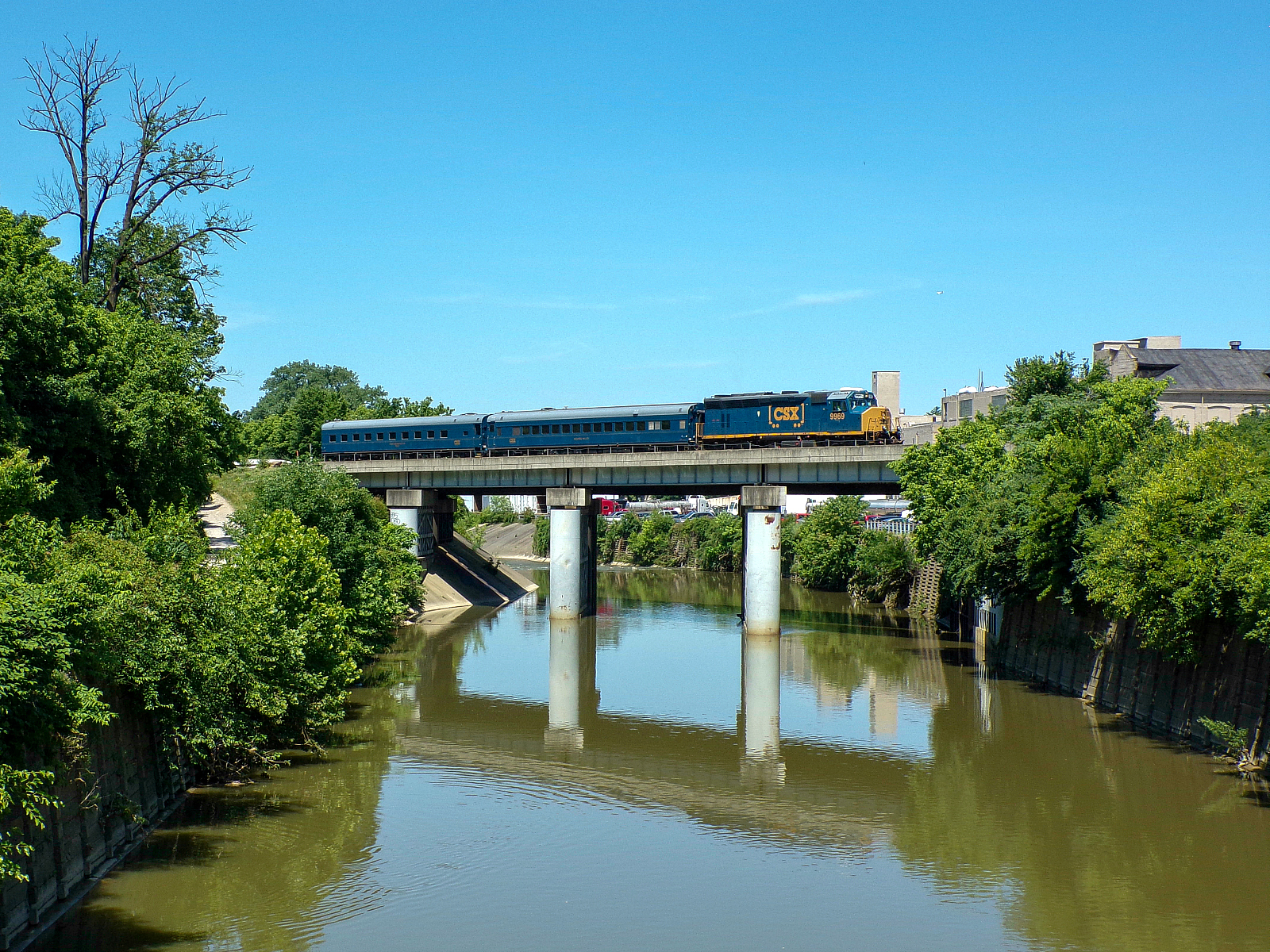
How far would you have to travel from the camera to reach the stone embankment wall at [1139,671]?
32.1m

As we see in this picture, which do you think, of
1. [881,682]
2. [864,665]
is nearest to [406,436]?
[864,665]

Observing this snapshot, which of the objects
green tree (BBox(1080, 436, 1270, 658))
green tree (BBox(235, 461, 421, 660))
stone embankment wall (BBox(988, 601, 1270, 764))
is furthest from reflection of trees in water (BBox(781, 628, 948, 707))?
green tree (BBox(235, 461, 421, 660))

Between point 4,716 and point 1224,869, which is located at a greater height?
point 4,716

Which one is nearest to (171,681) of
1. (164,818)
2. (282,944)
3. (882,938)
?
(164,818)

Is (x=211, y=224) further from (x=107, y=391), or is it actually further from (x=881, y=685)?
(x=881, y=685)

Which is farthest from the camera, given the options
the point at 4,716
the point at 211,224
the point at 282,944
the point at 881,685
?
the point at 211,224

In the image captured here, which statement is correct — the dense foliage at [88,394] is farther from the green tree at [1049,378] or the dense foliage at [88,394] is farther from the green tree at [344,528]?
the green tree at [1049,378]

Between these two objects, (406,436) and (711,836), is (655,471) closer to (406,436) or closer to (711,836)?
(406,436)

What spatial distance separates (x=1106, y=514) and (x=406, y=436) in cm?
5598

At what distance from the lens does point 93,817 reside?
23094 mm

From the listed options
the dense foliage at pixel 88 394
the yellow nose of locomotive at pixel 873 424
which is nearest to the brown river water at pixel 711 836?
the dense foliage at pixel 88 394

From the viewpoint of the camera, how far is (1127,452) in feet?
143

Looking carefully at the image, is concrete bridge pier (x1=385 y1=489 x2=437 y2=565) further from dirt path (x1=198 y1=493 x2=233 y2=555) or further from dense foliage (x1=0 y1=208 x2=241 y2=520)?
dense foliage (x1=0 y1=208 x2=241 y2=520)

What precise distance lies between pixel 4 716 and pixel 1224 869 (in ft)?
79.1
